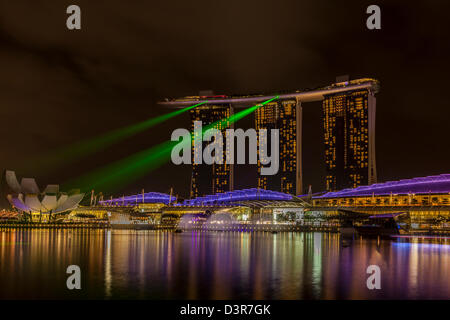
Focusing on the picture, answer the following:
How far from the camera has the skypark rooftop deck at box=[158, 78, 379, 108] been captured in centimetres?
12925

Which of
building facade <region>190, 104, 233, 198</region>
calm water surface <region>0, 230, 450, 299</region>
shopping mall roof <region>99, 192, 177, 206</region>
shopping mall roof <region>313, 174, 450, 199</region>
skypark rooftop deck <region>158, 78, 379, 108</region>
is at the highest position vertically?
skypark rooftop deck <region>158, 78, 379, 108</region>

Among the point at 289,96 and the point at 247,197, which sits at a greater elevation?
the point at 289,96

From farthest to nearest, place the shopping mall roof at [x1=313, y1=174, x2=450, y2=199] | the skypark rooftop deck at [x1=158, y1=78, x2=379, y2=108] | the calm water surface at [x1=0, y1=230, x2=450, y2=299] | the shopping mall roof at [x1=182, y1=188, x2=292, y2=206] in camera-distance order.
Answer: the skypark rooftop deck at [x1=158, y1=78, x2=379, y2=108] < the shopping mall roof at [x1=182, y1=188, x2=292, y2=206] < the shopping mall roof at [x1=313, y1=174, x2=450, y2=199] < the calm water surface at [x1=0, y1=230, x2=450, y2=299]

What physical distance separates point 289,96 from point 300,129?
34.0 ft

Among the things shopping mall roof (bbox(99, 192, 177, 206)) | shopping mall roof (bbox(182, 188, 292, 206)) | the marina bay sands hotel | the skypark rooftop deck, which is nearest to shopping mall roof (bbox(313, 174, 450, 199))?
shopping mall roof (bbox(182, 188, 292, 206))

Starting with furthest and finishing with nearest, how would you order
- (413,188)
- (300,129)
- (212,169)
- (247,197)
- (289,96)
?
(212,169), (300,129), (289,96), (247,197), (413,188)

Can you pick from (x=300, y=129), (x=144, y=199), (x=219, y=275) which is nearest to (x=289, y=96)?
(x=300, y=129)

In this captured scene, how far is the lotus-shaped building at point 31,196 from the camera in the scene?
330 feet

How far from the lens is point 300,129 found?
144125mm

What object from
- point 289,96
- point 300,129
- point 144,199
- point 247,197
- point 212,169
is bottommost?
point 144,199

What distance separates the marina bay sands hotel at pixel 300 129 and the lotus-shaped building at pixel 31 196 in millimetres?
60732

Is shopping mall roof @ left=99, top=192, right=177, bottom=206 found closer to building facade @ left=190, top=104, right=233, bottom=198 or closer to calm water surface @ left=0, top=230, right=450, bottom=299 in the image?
building facade @ left=190, top=104, right=233, bottom=198

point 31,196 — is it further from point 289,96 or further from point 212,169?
point 289,96

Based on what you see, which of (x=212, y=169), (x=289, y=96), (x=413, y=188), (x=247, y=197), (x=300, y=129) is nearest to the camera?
(x=413, y=188)
